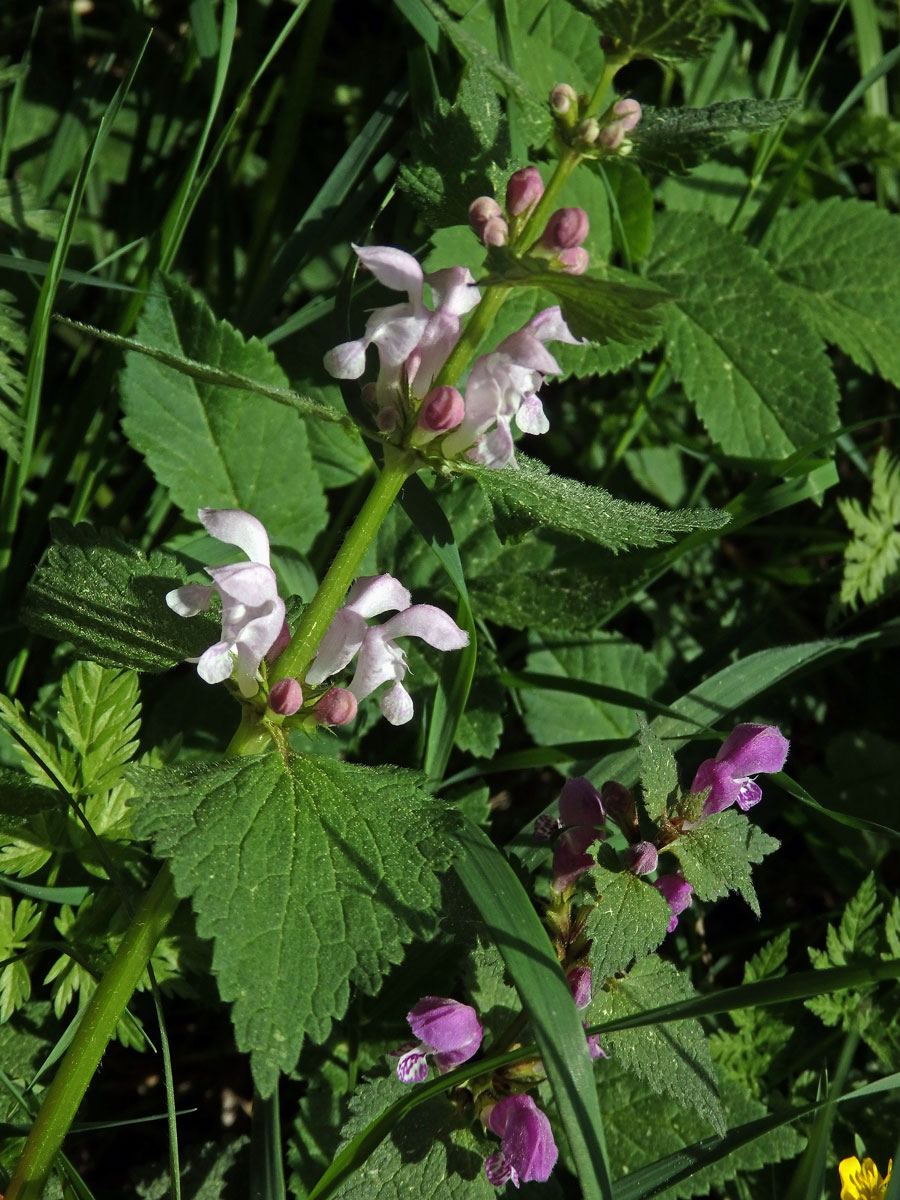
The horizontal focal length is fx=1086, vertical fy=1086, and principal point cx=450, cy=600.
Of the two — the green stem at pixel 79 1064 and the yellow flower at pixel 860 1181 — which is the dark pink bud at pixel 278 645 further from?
the yellow flower at pixel 860 1181

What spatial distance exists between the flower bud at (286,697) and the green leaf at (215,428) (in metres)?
0.73

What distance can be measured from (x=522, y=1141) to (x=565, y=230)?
1.25m

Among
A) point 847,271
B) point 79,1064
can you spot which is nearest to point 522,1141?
point 79,1064

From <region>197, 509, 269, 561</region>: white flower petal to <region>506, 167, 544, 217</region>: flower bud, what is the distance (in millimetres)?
556

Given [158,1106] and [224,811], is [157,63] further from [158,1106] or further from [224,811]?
[158,1106]

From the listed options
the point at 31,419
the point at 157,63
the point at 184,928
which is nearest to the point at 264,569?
the point at 184,928

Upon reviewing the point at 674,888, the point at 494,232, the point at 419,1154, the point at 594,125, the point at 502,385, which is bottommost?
the point at 419,1154

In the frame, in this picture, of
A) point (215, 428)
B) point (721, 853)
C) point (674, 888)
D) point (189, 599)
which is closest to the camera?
point (189, 599)

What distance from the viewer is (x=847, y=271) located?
2.62 metres

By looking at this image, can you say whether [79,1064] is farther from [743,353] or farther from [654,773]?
[743,353]

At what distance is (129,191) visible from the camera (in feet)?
8.50

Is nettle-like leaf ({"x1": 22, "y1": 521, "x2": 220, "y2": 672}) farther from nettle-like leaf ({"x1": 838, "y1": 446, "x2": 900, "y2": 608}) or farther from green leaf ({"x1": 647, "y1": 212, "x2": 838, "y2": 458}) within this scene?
nettle-like leaf ({"x1": 838, "y1": 446, "x2": 900, "y2": 608})

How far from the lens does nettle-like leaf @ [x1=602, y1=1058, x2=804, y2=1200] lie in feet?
5.60

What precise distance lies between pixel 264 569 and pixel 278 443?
760mm
